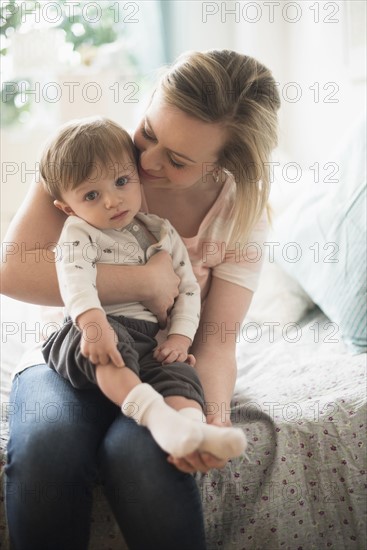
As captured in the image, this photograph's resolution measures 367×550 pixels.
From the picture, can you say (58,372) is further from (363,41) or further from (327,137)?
(327,137)

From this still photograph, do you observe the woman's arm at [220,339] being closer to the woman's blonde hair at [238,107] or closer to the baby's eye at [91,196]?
the woman's blonde hair at [238,107]

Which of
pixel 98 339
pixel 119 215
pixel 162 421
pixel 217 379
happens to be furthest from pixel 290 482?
pixel 119 215

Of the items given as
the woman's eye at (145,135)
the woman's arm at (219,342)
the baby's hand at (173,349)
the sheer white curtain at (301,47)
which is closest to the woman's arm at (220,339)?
the woman's arm at (219,342)

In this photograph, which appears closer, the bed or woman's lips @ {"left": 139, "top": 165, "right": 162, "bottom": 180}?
the bed

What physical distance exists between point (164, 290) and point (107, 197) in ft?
0.65

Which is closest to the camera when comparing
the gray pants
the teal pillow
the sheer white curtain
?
the gray pants

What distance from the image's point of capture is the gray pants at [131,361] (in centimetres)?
107

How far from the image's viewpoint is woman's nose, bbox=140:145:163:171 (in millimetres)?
1215

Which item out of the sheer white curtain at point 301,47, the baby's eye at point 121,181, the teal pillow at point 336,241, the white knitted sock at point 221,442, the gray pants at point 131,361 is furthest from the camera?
the sheer white curtain at point 301,47

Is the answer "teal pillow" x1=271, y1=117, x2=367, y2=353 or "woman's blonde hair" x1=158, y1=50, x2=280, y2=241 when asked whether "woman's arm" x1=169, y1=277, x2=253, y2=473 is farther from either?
"teal pillow" x1=271, y1=117, x2=367, y2=353

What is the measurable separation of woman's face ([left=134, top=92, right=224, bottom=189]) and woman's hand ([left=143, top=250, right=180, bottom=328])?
16 cm

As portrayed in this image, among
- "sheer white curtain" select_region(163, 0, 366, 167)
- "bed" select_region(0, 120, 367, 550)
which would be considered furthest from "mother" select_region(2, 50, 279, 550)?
"sheer white curtain" select_region(163, 0, 366, 167)

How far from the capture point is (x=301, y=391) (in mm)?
1383

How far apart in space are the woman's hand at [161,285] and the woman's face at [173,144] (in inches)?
6.3
